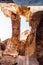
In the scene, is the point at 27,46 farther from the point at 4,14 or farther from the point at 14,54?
the point at 4,14

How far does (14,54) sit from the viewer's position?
114 inches

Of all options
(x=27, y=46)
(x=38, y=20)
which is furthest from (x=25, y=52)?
(x=38, y=20)

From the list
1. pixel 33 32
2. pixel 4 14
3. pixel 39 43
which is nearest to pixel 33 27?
pixel 33 32

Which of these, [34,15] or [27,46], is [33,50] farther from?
[34,15]

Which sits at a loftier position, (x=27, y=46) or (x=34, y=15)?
(x=34, y=15)

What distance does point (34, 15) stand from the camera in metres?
2.96

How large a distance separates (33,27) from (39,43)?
0.25 m

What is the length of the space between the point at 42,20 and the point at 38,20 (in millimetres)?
72

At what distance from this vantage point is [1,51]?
291cm

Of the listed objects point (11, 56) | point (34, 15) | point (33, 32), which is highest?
point (34, 15)

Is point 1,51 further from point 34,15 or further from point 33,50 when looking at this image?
point 34,15

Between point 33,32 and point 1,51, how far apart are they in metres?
0.55

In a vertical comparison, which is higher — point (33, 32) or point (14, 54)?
point (33, 32)

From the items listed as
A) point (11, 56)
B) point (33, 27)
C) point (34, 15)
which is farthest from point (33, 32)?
point (11, 56)
